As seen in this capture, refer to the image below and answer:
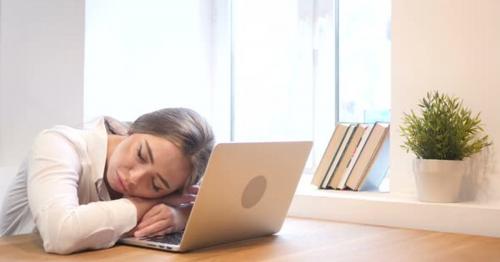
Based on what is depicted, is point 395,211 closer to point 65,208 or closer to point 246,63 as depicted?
point 65,208

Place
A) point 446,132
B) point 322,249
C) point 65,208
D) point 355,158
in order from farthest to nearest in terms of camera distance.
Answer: point 355,158
point 446,132
point 322,249
point 65,208

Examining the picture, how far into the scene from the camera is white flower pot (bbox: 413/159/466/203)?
149 cm

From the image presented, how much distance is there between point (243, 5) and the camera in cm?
231

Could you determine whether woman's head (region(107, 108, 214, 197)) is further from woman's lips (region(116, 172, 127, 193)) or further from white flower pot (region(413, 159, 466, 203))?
white flower pot (region(413, 159, 466, 203))

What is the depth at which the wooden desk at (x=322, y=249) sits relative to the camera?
1.13 metres

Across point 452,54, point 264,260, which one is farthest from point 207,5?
point 264,260

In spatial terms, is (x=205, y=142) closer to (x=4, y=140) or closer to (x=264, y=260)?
(x=264, y=260)

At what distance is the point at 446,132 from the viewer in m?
1.49

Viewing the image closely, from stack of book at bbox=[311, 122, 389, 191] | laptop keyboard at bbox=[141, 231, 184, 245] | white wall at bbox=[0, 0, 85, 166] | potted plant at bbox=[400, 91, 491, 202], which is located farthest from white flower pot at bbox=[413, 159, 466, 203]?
white wall at bbox=[0, 0, 85, 166]

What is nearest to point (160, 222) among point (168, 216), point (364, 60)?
point (168, 216)

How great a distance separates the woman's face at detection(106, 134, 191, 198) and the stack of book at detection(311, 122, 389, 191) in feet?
2.06

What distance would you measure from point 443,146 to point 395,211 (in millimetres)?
201

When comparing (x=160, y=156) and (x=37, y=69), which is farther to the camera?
(x=37, y=69)

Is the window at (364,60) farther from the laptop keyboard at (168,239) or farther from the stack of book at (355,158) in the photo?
the laptop keyboard at (168,239)
